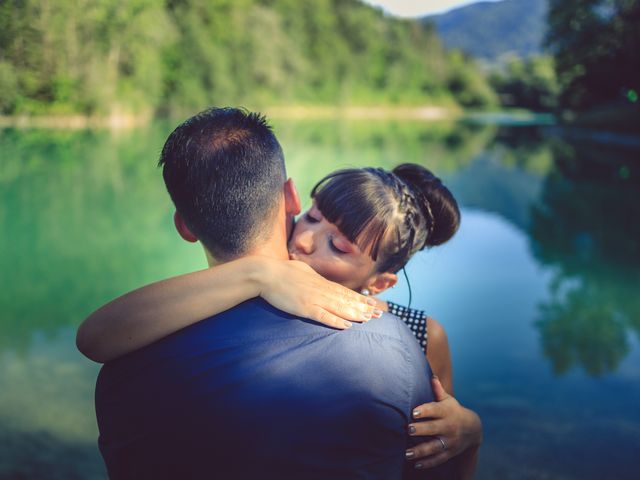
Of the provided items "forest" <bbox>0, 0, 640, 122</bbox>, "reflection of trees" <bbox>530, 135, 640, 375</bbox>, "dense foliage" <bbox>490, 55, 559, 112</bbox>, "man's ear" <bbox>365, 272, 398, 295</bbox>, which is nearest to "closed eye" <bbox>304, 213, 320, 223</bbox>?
"man's ear" <bbox>365, 272, 398, 295</bbox>

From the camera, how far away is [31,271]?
269 inches

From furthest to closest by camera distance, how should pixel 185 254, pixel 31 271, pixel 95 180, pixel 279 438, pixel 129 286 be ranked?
pixel 95 180 < pixel 185 254 < pixel 31 271 < pixel 129 286 < pixel 279 438

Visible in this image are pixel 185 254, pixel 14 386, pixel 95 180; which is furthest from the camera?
pixel 95 180

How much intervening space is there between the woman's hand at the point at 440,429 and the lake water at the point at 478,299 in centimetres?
187

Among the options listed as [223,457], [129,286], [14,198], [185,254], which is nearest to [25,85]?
[14,198]

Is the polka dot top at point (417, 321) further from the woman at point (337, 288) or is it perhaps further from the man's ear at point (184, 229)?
the man's ear at point (184, 229)

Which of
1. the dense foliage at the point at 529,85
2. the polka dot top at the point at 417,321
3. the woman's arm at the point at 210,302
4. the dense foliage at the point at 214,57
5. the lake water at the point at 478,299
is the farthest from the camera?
the dense foliage at the point at 529,85

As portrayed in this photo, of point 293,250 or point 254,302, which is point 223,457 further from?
point 293,250

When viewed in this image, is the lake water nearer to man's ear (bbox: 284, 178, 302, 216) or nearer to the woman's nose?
the woman's nose

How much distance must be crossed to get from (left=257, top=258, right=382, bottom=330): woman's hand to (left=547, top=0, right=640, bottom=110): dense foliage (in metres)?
25.0

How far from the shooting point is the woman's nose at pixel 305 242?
1.68 meters

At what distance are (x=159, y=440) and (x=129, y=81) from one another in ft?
96.6

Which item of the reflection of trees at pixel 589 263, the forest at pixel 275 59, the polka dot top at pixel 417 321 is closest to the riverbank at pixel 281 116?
the forest at pixel 275 59

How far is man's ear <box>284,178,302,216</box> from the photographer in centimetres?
144
